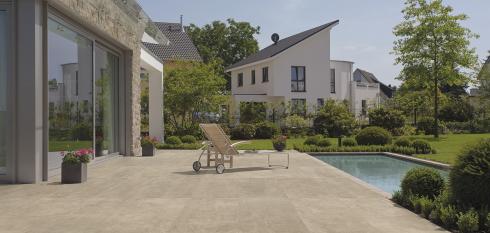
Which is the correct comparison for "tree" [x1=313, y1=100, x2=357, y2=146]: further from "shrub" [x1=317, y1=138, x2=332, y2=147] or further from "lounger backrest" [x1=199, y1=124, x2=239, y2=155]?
"lounger backrest" [x1=199, y1=124, x2=239, y2=155]

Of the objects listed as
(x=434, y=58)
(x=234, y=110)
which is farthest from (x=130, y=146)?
(x=434, y=58)

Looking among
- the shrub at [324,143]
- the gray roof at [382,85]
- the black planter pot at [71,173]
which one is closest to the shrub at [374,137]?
the shrub at [324,143]

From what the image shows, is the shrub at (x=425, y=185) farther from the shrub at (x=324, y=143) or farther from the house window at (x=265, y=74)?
the house window at (x=265, y=74)

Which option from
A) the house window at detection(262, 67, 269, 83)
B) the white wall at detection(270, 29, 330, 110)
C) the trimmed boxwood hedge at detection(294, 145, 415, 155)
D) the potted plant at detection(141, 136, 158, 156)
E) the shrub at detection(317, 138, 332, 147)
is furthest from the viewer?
Answer: the house window at detection(262, 67, 269, 83)

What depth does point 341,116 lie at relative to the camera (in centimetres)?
2398

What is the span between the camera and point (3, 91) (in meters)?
8.86

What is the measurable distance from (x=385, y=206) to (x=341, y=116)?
17.6 meters

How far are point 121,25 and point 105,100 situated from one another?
221cm

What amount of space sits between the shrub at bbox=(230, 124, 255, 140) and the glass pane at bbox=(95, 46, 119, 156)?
13335 millimetres

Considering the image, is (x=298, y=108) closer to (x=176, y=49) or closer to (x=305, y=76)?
(x=305, y=76)

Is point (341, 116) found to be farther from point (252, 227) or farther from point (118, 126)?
point (252, 227)

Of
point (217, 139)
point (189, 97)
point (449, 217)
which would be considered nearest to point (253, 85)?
point (189, 97)

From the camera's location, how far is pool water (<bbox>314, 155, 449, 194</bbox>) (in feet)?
37.4

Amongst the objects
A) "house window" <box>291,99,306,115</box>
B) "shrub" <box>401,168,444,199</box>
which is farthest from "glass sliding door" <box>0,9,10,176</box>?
"house window" <box>291,99,306,115</box>
